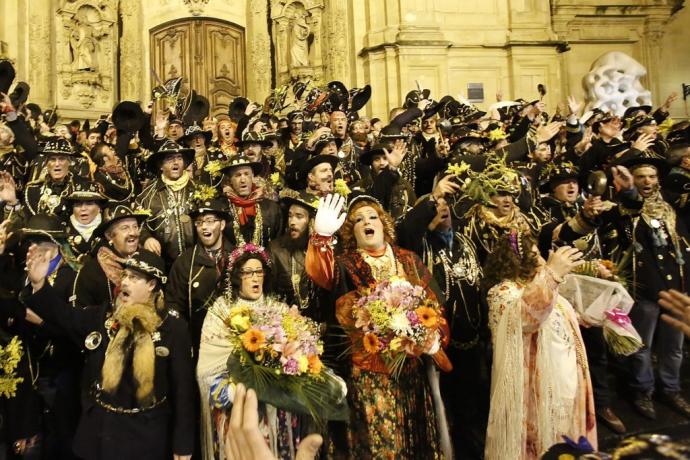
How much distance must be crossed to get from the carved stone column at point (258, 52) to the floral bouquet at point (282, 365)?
12.5 metres

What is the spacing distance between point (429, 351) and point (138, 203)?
3494 mm

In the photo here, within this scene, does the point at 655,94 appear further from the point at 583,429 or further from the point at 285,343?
the point at 285,343

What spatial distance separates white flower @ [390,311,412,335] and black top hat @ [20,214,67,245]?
280 centimetres

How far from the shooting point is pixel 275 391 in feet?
12.7

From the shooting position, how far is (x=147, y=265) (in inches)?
163

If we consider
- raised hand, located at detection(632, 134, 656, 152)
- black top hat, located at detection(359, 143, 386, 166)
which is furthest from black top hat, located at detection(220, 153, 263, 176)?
raised hand, located at detection(632, 134, 656, 152)

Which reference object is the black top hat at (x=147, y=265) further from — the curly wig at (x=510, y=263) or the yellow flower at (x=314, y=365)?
the curly wig at (x=510, y=263)

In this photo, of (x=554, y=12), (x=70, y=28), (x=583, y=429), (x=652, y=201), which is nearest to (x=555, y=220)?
(x=652, y=201)

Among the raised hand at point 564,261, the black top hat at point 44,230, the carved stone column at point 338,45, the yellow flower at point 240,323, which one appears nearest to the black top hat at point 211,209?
the black top hat at point 44,230

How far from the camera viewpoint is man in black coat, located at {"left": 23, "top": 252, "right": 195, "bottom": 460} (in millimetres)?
3902

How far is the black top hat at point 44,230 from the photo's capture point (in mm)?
5020

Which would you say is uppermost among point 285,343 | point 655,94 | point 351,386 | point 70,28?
point 70,28

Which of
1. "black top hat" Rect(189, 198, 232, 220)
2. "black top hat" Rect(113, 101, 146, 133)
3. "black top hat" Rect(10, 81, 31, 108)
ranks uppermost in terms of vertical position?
"black top hat" Rect(10, 81, 31, 108)

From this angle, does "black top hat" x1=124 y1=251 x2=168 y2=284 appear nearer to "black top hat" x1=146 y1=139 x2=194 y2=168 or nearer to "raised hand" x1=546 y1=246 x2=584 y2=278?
"black top hat" x1=146 y1=139 x2=194 y2=168
